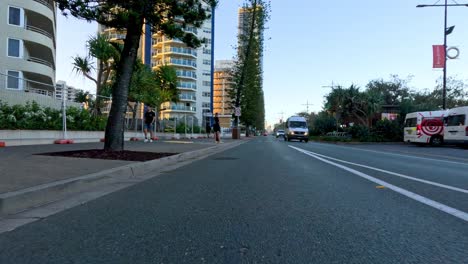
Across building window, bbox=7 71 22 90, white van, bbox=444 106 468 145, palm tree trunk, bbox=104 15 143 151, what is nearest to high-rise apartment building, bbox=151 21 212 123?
white van, bbox=444 106 468 145

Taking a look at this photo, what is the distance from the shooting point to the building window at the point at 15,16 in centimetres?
2917

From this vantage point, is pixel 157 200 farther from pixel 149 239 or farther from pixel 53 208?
pixel 149 239

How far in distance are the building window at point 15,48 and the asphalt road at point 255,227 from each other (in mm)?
29347

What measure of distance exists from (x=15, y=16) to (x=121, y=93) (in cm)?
2573

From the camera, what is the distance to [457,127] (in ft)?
78.5

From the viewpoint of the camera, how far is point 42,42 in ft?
103

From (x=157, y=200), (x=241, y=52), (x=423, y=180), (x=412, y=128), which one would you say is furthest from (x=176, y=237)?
(x=241, y=52)

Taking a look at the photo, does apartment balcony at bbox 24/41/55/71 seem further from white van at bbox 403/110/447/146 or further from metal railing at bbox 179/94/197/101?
metal railing at bbox 179/94/197/101

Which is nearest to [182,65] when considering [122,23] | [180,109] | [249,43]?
[180,109]

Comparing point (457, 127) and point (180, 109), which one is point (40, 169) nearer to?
point (457, 127)

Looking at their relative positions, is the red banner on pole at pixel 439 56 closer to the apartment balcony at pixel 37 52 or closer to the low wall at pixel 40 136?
the low wall at pixel 40 136

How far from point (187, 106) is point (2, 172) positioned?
82786 millimetres

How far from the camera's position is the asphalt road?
116 inches

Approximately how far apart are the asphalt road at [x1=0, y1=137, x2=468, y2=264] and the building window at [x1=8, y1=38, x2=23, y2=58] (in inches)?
1155
